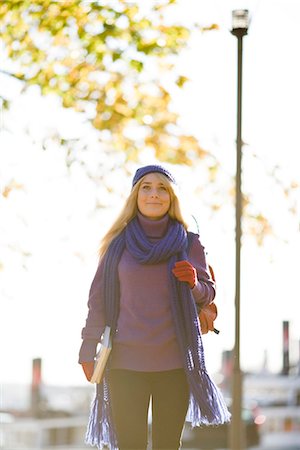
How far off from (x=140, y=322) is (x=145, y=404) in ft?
1.20

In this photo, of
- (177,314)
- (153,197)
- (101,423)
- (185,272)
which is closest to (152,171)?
(153,197)

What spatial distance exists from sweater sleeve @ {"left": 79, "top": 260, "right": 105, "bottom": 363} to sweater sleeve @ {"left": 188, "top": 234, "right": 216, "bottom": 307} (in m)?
0.43

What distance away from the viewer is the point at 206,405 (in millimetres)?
5906

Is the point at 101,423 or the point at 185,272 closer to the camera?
the point at 185,272

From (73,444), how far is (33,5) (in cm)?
3108

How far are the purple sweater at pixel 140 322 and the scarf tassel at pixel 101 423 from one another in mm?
247

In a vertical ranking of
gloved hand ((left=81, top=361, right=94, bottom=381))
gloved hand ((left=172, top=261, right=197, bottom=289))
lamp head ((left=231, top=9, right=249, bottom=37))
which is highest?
lamp head ((left=231, top=9, right=249, bottom=37))

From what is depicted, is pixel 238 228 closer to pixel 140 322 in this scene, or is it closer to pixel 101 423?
pixel 101 423

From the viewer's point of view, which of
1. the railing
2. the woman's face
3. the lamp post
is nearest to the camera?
the woman's face

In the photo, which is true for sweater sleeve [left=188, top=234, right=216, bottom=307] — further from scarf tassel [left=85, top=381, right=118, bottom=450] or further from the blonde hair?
scarf tassel [left=85, top=381, right=118, bottom=450]

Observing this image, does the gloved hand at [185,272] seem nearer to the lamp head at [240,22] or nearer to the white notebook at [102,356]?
the white notebook at [102,356]

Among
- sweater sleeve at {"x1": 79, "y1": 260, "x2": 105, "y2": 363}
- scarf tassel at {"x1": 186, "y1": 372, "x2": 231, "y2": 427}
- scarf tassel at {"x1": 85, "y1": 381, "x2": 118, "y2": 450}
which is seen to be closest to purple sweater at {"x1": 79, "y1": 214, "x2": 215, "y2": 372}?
sweater sleeve at {"x1": 79, "y1": 260, "x2": 105, "y2": 363}

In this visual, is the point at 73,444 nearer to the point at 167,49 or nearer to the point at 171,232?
the point at 167,49

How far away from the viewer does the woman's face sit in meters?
5.98
